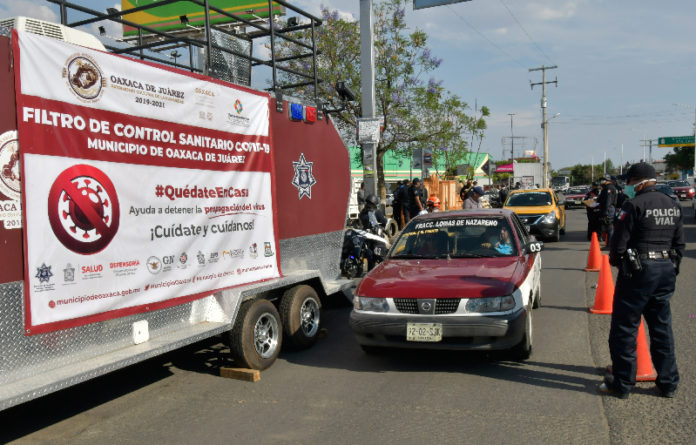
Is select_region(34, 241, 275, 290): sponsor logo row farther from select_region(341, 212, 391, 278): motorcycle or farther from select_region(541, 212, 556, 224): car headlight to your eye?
select_region(541, 212, 556, 224): car headlight

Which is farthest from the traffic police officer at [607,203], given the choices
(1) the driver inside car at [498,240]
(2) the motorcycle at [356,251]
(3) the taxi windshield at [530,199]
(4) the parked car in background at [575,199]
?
(4) the parked car in background at [575,199]

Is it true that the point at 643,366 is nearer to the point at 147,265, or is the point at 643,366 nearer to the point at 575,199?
the point at 147,265

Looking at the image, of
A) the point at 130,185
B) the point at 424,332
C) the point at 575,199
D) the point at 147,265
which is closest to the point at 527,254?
the point at 424,332

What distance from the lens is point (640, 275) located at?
4.54 metres

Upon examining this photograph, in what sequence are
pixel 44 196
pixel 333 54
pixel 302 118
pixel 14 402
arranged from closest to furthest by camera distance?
pixel 14 402 < pixel 44 196 < pixel 302 118 < pixel 333 54

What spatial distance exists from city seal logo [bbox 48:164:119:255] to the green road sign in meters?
94.2

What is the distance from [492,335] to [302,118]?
327 cm

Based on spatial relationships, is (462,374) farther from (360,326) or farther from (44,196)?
(44,196)

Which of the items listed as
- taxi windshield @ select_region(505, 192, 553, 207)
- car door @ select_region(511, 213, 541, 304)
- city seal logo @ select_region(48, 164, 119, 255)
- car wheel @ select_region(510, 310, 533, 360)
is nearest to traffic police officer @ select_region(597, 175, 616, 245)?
taxi windshield @ select_region(505, 192, 553, 207)

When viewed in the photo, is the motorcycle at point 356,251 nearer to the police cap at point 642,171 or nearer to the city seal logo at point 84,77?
the police cap at point 642,171

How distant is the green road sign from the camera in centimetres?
8362

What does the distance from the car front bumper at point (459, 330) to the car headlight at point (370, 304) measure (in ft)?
0.24

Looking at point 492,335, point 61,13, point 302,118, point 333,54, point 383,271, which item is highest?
point 333,54

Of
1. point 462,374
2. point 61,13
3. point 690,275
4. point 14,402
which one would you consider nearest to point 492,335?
point 462,374
